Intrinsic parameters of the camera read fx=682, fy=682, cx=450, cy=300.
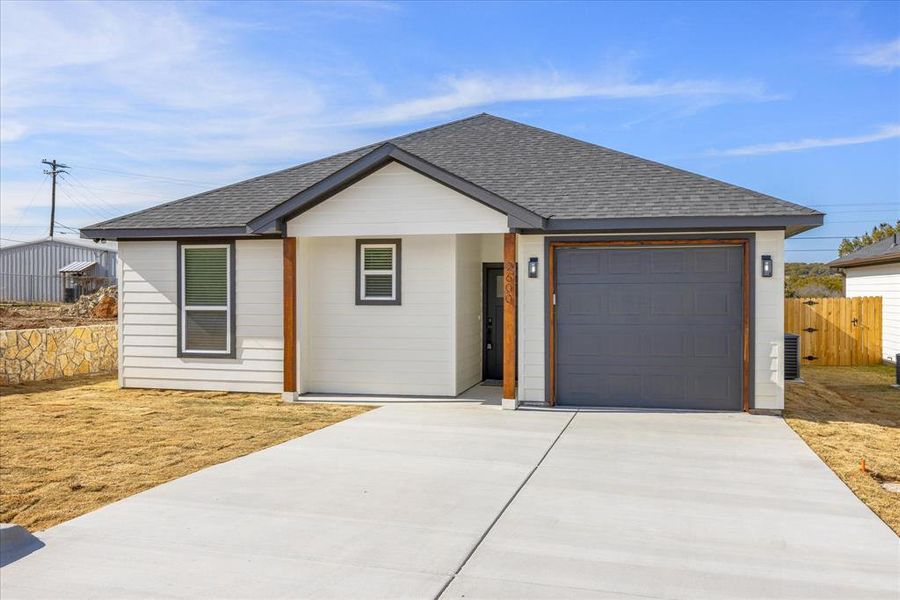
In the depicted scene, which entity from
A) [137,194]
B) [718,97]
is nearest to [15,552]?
[718,97]

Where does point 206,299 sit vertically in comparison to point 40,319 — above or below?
above

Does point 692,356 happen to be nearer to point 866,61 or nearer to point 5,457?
point 5,457

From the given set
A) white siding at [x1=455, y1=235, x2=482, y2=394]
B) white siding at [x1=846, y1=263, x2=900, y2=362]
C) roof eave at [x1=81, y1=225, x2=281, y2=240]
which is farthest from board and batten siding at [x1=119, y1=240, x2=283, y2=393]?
white siding at [x1=846, y1=263, x2=900, y2=362]

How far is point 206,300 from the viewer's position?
11461 millimetres

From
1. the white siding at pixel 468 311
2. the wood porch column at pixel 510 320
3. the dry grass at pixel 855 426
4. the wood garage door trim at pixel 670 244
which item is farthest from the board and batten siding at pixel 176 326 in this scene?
the dry grass at pixel 855 426

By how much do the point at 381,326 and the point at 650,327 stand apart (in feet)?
13.7

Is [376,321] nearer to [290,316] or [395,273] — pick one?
[395,273]

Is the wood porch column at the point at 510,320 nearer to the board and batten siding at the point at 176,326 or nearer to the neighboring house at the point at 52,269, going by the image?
the board and batten siding at the point at 176,326

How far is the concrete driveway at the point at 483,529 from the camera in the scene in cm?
382

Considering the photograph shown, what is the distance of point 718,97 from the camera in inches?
899

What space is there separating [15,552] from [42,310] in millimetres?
26463

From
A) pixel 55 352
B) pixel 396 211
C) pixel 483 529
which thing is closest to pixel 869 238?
pixel 396 211

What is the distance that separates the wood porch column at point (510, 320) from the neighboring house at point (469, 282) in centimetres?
3

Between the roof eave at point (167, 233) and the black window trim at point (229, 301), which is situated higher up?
the roof eave at point (167, 233)
